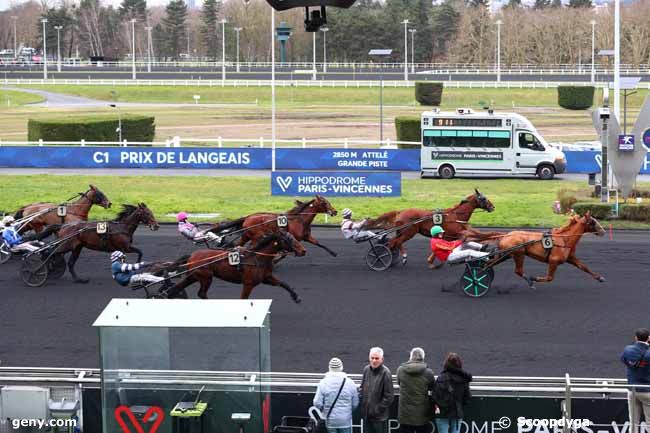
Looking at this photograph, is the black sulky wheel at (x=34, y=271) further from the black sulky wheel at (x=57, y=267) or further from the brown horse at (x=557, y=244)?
the brown horse at (x=557, y=244)

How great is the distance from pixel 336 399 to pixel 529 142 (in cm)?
2494

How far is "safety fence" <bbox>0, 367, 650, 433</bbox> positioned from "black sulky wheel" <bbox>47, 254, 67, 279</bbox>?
321 inches

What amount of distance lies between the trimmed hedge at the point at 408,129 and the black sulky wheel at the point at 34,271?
23.0 meters

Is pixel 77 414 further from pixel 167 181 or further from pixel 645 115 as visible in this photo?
pixel 167 181

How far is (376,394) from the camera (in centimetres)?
838

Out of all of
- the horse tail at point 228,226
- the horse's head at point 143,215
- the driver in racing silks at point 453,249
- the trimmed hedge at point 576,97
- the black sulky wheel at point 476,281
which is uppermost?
the trimmed hedge at point 576,97

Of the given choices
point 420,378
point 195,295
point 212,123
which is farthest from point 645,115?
point 212,123

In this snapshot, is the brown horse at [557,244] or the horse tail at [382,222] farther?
the horse tail at [382,222]

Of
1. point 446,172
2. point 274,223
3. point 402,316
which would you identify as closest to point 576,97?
point 446,172

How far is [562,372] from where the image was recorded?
37.7ft

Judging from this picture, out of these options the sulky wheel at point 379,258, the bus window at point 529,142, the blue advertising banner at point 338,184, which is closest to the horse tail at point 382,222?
the sulky wheel at point 379,258

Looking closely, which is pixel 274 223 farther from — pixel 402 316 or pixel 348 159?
pixel 348 159

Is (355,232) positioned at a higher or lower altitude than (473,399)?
higher

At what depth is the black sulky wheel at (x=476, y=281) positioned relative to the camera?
50.3ft
